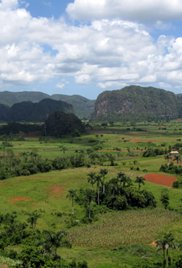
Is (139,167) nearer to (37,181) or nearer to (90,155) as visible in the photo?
(90,155)

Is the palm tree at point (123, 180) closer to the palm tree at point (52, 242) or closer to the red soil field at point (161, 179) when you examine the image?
the red soil field at point (161, 179)

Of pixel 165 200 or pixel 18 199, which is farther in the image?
pixel 18 199

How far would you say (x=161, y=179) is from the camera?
14725 centimetres

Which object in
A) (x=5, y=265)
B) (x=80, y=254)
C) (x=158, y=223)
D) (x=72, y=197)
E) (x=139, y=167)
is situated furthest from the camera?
(x=139, y=167)

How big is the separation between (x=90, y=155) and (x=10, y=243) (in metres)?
105

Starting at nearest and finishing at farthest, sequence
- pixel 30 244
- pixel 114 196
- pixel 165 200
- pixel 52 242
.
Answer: pixel 52 242
pixel 30 244
pixel 165 200
pixel 114 196

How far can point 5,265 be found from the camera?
65.3m

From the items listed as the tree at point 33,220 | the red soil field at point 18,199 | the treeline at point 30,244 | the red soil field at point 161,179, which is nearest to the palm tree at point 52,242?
the treeline at point 30,244

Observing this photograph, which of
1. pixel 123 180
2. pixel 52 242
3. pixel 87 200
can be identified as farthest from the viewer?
pixel 123 180

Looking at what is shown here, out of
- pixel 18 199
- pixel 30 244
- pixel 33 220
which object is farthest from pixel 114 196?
pixel 30 244

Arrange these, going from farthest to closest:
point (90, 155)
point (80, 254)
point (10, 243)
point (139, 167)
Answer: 1. point (90, 155)
2. point (139, 167)
3. point (10, 243)
4. point (80, 254)

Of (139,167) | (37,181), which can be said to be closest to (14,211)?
(37,181)

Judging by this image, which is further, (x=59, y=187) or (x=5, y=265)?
(x=59, y=187)

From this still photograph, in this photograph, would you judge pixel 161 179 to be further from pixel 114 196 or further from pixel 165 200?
pixel 114 196
